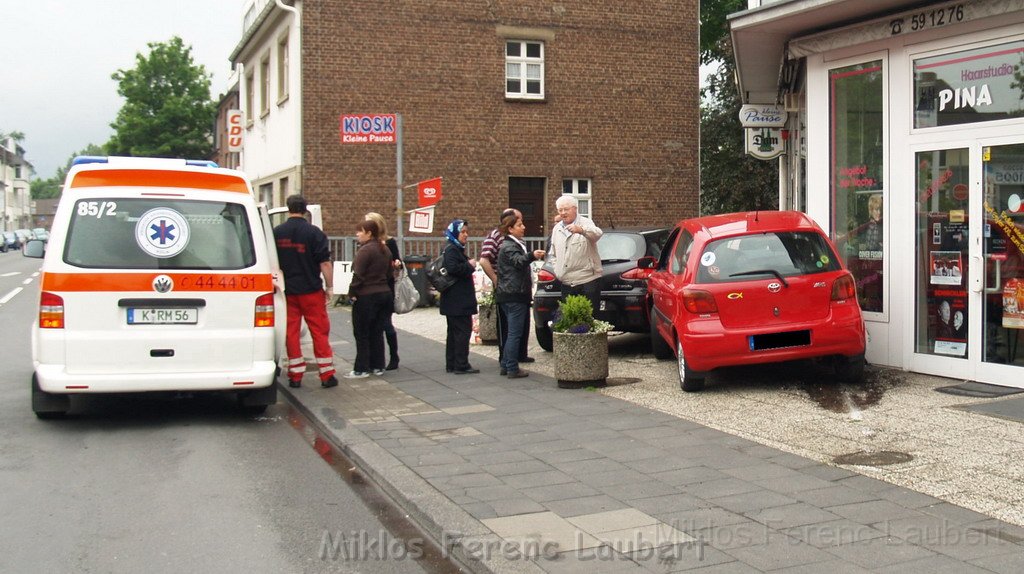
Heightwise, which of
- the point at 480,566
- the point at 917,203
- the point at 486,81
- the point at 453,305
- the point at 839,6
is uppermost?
the point at 486,81

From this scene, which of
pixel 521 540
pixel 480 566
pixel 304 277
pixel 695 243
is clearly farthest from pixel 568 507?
pixel 304 277

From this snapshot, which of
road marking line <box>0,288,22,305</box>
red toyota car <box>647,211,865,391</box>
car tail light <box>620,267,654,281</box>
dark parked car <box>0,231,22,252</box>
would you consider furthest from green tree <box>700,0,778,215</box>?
dark parked car <box>0,231,22,252</box>

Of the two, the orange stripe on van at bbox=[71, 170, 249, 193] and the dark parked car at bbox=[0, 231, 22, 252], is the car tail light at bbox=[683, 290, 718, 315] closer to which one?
the orange stripe on van at bbox=[71, 170, 249, 193]

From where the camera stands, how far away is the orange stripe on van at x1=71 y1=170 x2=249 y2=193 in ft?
27.7

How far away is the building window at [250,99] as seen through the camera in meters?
32.0

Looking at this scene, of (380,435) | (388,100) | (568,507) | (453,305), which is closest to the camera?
(568,507)

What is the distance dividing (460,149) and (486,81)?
5.91 ft

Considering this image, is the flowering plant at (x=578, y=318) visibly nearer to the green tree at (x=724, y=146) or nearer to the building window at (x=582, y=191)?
the building window at (x=582, y=191)

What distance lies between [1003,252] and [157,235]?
724cm

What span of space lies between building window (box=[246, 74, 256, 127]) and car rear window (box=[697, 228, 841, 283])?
25.0 meters

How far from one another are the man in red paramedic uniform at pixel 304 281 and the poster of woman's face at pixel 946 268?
A: 5.74 metres

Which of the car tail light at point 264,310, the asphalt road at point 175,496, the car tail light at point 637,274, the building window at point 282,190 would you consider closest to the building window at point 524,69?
the building window at point 282,190

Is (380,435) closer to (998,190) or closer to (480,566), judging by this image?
(480,566)

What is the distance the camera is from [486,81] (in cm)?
2506
